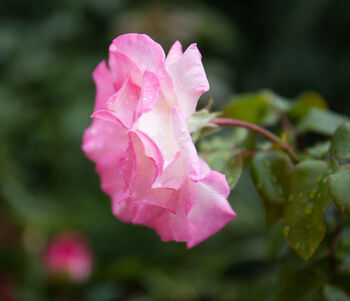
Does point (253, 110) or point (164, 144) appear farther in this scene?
point (253, 110)

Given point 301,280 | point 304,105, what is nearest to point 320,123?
point 304,105

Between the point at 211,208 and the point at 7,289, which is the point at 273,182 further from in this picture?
the point at 7,289

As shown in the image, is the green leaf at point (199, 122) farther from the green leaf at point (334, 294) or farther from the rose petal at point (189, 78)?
the green leaf at point (334, 294)

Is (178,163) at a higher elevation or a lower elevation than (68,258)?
higher

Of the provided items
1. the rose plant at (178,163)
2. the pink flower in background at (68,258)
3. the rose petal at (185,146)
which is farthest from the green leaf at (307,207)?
the pink flower in background at (68,258)

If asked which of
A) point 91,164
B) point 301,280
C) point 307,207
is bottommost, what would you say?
point 91,164

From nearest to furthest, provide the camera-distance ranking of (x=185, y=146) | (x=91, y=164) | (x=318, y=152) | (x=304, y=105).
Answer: (x=185, y=146)
(x=318, y=152)
(x=304, y=105)
(x=91, y=164)

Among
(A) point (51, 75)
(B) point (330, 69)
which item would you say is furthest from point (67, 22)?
(B) point (330, 69)

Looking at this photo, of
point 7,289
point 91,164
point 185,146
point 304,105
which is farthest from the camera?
point 91,164
